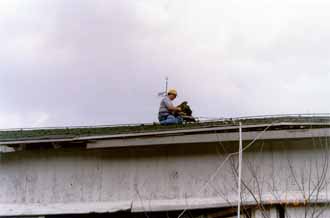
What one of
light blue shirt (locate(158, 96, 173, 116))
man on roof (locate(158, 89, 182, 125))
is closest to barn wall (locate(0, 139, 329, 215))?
man on roof (locate(158, 89, 182, 125))

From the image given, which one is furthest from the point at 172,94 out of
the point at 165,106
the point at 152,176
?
the point at 152,176

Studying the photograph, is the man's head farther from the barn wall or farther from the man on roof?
the barn wall

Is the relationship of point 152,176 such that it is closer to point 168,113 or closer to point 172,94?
point 168,113

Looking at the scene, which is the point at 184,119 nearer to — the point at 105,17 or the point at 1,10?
the point at 105,17

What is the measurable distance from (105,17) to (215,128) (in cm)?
719

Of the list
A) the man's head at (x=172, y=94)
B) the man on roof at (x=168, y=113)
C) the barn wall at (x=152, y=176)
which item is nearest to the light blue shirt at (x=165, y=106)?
the man on roof at (x=168, y=113)

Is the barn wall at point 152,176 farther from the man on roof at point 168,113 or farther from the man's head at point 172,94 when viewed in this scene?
the man's head at point 172,94

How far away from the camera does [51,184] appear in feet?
25.0

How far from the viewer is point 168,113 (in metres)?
8.33

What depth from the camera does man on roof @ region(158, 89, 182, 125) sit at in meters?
8.23

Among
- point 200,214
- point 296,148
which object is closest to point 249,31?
point 296,148

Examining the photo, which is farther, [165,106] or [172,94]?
[172,94]

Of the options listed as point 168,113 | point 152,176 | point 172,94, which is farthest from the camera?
point 172,94

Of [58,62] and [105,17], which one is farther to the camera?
[58,62]
